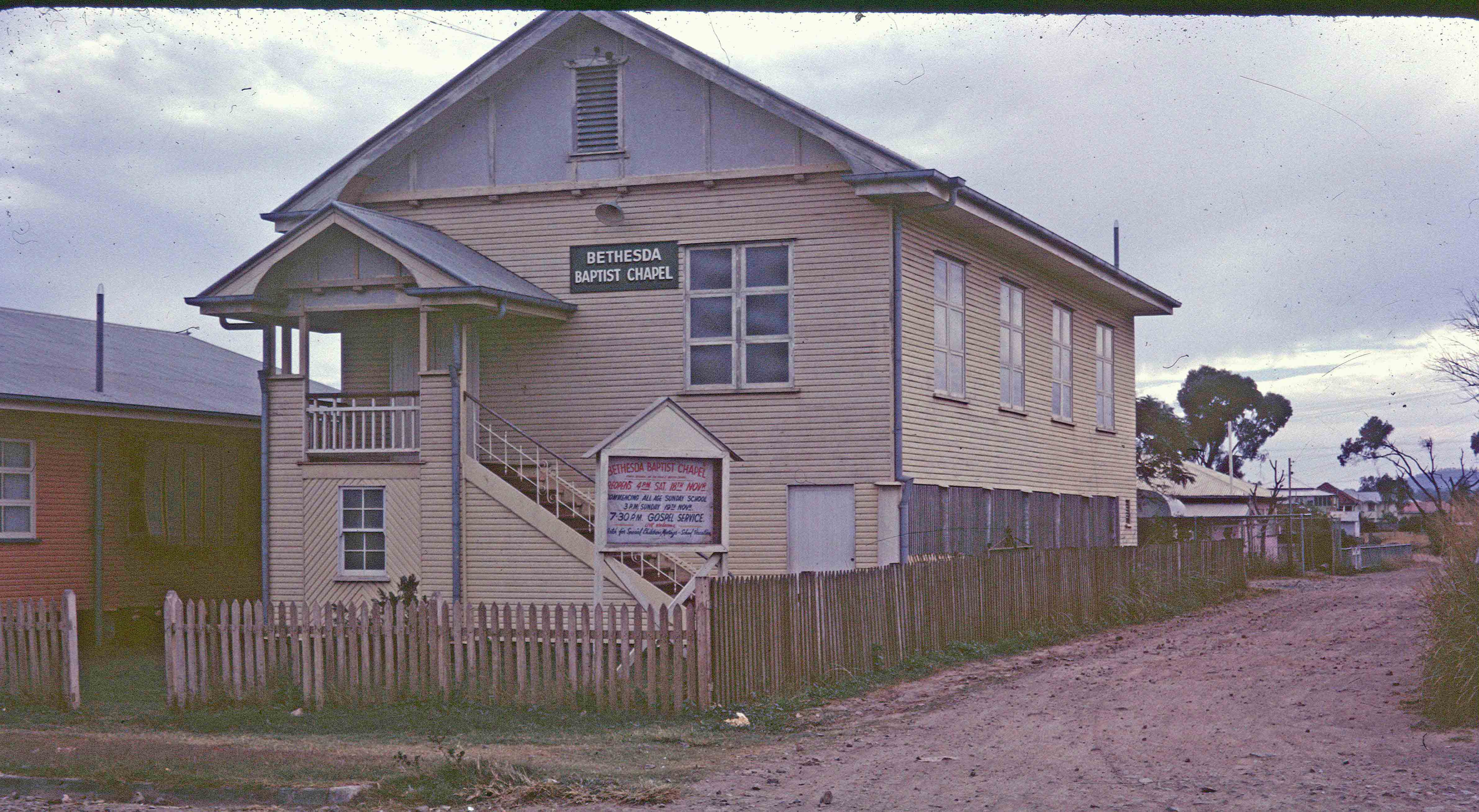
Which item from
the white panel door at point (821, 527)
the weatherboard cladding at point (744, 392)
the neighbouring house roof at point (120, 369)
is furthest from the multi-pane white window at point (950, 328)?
the neighbouring house roof at point (120, 369)

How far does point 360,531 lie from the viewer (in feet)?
71.6

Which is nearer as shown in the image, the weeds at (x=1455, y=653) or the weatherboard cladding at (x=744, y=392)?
the weeds at (x=1455, y=653)

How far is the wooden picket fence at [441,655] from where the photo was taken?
1380 centimetres

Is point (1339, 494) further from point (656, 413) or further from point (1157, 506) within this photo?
point (656, 413)

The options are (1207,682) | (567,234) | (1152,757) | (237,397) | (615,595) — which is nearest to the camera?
(1152,757)

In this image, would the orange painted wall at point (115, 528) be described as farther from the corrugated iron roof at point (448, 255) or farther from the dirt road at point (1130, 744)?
the dirt road at point (1130, 744)

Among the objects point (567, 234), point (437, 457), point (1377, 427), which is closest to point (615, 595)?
point (437, 457)

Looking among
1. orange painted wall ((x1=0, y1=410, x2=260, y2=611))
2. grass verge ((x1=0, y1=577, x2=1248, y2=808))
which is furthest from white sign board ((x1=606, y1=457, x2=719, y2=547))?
orange painted wall ((x1=0, y1=410, x2=260, y2=611))

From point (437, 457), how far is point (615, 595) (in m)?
3.57

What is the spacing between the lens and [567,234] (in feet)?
76.2

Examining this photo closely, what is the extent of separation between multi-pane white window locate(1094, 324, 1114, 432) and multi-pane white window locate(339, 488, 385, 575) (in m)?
16.4

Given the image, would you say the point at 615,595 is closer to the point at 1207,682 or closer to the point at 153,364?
the point at 1207,682

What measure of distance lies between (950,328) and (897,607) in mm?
7278

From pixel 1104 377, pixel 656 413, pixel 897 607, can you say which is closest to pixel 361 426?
pixel 656 413
